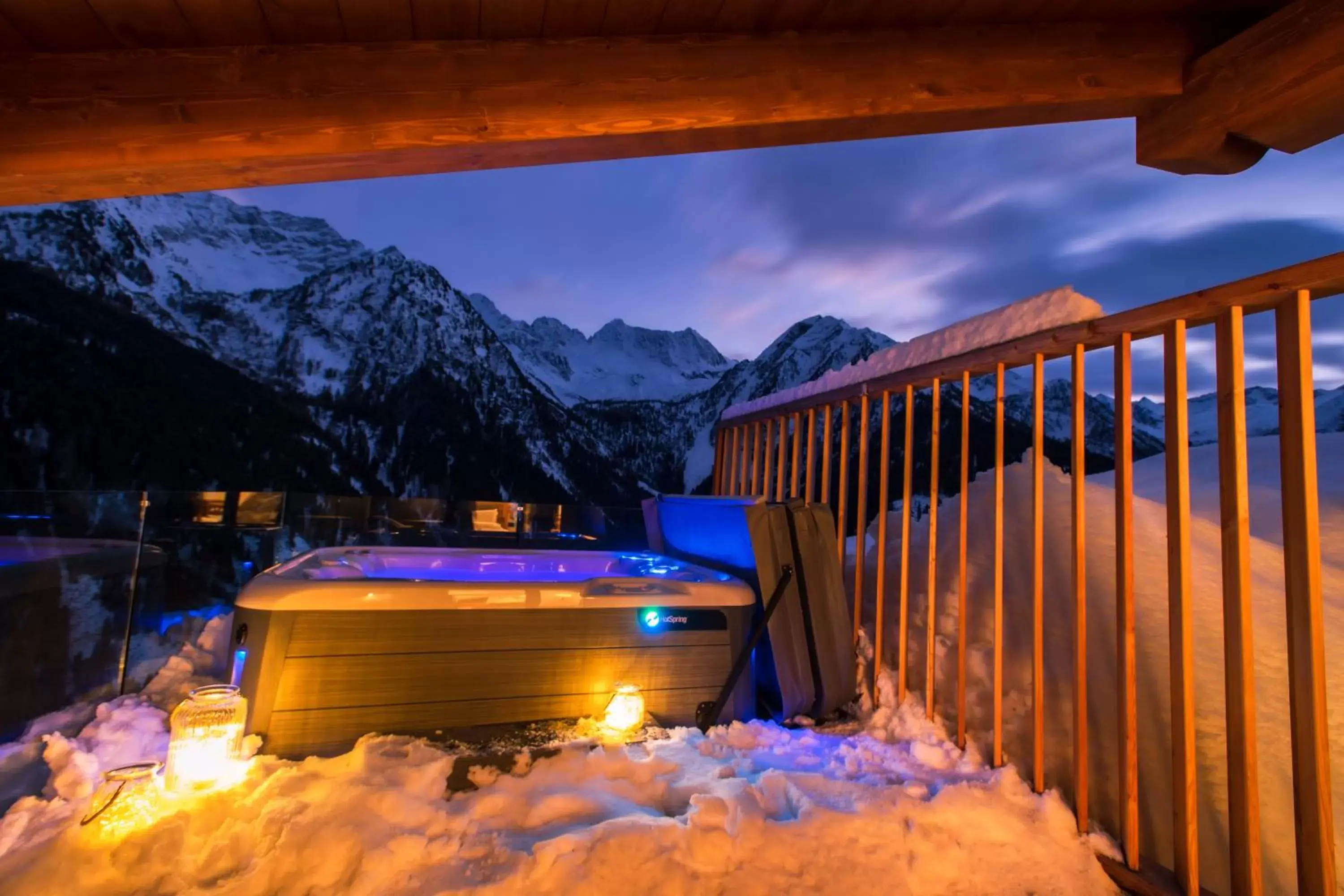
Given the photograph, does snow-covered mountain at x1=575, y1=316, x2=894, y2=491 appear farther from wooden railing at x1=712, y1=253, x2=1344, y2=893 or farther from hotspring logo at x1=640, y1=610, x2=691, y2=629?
wooden railing at x1=712, y1=253, x2=1344, y2=893

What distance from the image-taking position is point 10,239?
8.30 metres

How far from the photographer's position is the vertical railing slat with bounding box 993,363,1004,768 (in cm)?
179

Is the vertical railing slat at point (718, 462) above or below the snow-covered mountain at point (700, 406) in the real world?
below

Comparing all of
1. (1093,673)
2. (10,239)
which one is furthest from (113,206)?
(1093,673)

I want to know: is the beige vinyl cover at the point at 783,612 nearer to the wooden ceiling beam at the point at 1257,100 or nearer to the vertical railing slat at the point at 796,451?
the vertical railing slat at the point at 796,451

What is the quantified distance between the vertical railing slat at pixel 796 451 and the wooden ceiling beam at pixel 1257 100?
59.4 inches

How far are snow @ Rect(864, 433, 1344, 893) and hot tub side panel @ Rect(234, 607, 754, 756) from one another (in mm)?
769

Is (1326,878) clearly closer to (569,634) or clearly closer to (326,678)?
(569,634)

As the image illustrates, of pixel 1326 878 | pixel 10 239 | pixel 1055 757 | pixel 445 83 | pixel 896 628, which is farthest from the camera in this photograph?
pixel 10 239

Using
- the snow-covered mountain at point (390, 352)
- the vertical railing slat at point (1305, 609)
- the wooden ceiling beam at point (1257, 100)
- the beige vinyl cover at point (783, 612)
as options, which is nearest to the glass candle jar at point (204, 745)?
the beige vinyl cover at point (783, 612)

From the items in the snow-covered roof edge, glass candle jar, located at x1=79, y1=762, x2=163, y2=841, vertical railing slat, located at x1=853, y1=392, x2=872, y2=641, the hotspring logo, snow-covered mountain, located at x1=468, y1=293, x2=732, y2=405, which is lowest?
glass candle jar, located at x1=79, y1=762, x2=163, y2=841

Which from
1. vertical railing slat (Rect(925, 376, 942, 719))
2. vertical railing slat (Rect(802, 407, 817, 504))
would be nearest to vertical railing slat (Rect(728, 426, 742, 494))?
vertical railing slat (Rect(802, 407, 817, 504))

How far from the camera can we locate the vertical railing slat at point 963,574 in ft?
6.34

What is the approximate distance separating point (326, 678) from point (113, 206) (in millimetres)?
12038
